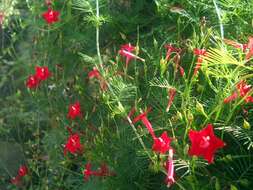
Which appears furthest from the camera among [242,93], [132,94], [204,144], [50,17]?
[50,17]

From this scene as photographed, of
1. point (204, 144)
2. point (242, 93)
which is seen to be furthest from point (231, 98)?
point (204, 144)

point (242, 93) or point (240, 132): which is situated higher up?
point (242, 93)

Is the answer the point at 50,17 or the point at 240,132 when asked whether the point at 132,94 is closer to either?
the point at 240,132

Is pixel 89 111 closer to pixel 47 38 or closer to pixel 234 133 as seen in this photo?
pixel 47 38

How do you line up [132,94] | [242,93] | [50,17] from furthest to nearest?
[50,17], [132,94], [242,93]

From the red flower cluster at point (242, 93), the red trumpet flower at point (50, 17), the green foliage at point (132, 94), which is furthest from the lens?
the red trumpet flower at point (50, 17)

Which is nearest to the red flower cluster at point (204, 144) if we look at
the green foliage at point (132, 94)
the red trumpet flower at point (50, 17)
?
the green foliage at point (132, 94)

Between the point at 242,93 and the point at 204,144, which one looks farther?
the point at 242,93

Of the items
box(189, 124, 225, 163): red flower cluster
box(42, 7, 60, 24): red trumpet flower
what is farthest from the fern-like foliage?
box(42, 7, 60, 24): red trumpet flower

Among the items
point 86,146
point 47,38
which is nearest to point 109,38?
point 47,38

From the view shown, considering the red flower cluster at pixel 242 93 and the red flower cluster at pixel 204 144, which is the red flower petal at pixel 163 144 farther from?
the red flower cluster at pixel 242 93

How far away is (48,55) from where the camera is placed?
290 centimetres

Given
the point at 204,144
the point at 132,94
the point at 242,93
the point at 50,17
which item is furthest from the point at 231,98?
the point at 50,17

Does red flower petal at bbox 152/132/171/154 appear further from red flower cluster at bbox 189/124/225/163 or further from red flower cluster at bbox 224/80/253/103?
red flower cluster at bbox 224/80/253/103
